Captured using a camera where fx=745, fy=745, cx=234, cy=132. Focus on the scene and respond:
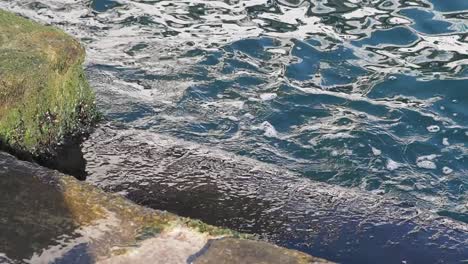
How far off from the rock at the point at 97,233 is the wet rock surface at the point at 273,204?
2.25 ft

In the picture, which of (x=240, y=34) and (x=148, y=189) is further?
(x=240, y=34)

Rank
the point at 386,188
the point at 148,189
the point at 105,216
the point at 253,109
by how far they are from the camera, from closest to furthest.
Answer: the point at 105,216
the point at 148,189
the point at 386,188
the point at 253,109

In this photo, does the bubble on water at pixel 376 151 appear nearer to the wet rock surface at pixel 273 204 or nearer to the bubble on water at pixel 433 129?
the bubble on water at pixel 433 129

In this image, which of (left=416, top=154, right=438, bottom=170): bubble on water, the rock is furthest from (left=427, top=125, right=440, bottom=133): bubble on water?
the rock

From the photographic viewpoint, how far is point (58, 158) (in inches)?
220

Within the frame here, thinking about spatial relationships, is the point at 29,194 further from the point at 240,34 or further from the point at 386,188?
the point at 240,34

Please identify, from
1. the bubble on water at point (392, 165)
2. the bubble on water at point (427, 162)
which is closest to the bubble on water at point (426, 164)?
the bubble on water at point (427, 162)

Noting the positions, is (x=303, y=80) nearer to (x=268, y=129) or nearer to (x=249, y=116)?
(x=249, y=116)

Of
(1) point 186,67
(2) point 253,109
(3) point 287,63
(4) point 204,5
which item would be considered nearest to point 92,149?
(2) point 253,109

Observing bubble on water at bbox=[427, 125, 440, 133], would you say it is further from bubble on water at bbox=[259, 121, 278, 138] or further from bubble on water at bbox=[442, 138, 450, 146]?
bubble on water at bbox=[259, 121, 278, 138]

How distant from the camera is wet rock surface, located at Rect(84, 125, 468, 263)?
15.5 ft

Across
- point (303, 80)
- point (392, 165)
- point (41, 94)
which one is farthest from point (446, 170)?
point (41, 94)

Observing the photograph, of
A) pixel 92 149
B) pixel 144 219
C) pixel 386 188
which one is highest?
pixel 144 219

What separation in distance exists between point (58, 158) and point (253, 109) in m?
2.46
